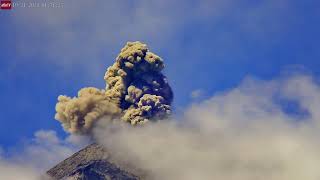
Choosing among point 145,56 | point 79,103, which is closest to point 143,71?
point 145,56

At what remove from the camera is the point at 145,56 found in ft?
649

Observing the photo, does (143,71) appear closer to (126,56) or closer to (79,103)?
(126,56)

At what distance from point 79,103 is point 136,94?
21766 mm

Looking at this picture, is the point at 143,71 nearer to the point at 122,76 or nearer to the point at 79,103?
the point at 122,76

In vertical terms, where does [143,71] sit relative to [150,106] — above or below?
above

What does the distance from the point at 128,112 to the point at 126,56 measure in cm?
2131

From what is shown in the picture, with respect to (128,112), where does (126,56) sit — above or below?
above

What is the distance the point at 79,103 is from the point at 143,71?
2705 cm

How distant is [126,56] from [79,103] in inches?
989

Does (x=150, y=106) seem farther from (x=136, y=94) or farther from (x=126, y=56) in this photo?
(x=126, y=56)

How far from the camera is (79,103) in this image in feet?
649

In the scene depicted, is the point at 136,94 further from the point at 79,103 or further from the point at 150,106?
the point at 79,103

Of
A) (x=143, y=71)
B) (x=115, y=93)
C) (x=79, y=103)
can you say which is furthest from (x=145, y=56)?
(x=79, y=103)

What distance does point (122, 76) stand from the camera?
199 metres
